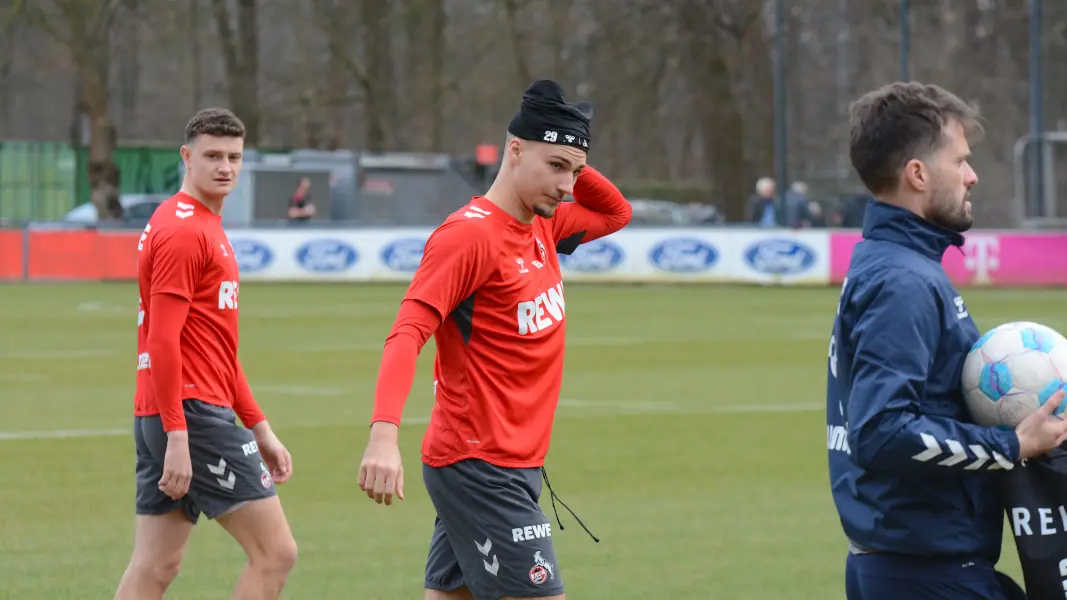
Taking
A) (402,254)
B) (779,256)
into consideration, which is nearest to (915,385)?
(779,256)

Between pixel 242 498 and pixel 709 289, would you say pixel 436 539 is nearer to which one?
pixel 242 498

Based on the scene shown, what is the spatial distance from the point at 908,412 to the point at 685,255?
28.7 metres

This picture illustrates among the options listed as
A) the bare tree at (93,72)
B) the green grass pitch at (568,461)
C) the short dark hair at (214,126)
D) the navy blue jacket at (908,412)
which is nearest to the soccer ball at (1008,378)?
the navy blue jacket at (908,412)

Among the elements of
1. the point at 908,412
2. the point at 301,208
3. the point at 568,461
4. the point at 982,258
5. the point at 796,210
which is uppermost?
the point at 301,208

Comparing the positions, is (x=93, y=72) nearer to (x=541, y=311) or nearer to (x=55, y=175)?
(x=55, y=175)

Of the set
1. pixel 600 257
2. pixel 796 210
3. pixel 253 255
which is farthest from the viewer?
pixel 796 210

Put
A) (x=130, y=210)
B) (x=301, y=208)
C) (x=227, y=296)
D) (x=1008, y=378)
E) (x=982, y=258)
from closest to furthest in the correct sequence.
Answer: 1. (x=1008, y=378)
2. (x=227, y=296)
3. (x=982, y=258)
4. (x=301, y=208)
5. (x=130, y=210)

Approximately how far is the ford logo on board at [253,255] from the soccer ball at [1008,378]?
3128 cm

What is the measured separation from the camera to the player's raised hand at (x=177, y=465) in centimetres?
606

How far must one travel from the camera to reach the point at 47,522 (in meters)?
9.95

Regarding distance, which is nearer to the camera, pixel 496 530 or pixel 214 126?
pixel 496 530

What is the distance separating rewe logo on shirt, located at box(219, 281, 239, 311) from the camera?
642cm

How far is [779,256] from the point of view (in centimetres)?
3222

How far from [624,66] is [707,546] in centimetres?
4717
